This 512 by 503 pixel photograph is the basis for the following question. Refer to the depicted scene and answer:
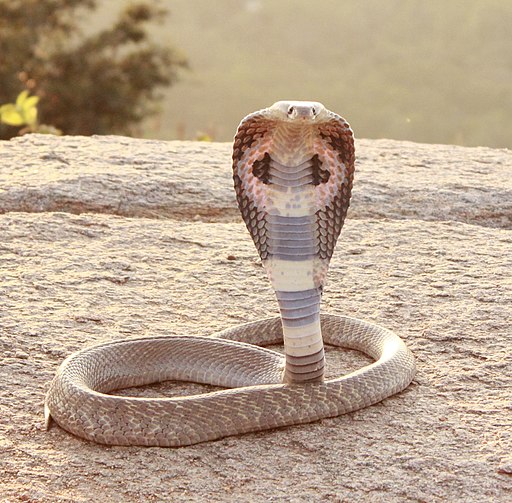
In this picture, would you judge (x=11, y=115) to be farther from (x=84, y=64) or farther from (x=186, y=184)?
(x=84, y=64)

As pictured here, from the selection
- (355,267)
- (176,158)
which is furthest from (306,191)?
(176,158)

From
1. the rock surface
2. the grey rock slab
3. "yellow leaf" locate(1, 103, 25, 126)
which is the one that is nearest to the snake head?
the rock surface

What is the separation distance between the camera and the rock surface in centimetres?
326

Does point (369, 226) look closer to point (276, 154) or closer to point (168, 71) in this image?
point (276, 154)

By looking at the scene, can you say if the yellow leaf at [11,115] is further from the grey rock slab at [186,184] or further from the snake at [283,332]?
the snake at [283,332]

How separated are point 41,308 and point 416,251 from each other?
213cm

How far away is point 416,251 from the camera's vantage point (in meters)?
5.68

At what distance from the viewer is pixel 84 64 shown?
17.0 meters

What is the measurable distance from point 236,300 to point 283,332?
4.36 ft

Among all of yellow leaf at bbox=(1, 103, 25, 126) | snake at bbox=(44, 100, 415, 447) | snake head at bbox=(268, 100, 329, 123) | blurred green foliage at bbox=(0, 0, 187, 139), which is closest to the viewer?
snake head at bbox=(268, 100, 329, 123)

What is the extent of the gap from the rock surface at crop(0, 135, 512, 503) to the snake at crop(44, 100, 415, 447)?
0.22ft

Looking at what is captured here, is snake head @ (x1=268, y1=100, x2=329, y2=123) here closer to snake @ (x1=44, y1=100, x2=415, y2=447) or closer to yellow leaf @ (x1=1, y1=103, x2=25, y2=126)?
snake @ (x1=44, y1=100, x2=415, y2=447)

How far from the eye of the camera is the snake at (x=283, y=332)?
3.48 metres

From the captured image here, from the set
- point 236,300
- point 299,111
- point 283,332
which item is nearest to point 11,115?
point 236,300
